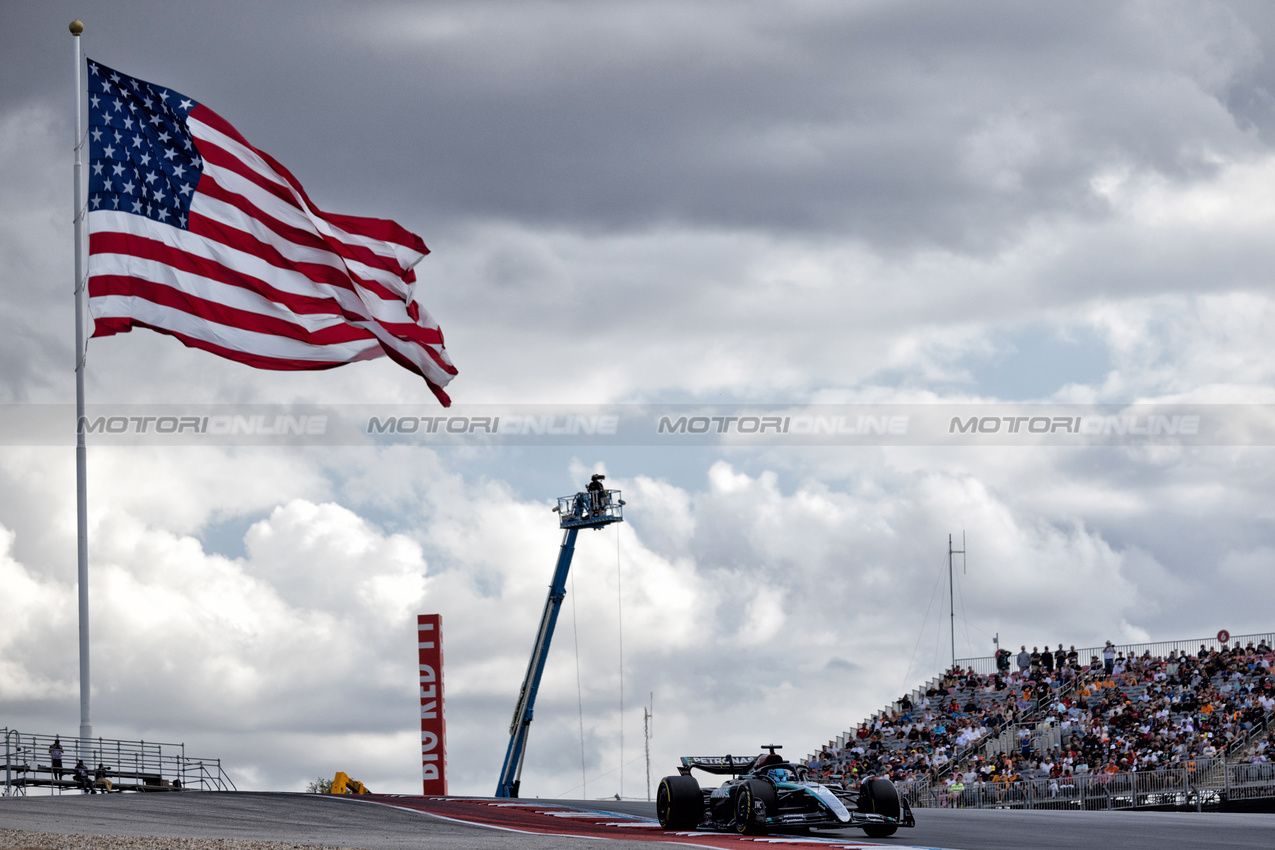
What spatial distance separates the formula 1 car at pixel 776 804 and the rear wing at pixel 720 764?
551 mm

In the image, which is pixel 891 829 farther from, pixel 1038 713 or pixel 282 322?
pixel 1038 713

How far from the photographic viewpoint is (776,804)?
2253 cm

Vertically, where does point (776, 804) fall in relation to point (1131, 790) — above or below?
above

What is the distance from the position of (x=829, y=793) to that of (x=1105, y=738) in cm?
2232

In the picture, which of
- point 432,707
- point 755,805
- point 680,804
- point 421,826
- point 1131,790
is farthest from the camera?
point 432,707

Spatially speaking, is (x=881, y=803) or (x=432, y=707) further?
(x=432, y=707)

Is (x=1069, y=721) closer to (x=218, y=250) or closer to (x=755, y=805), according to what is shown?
(x=755, y=805)

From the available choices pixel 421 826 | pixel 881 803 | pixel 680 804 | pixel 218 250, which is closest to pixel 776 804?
pixel 881 803

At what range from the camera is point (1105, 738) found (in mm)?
42188

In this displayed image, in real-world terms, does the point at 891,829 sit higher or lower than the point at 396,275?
lower

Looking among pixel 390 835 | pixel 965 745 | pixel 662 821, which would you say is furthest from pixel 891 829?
pixel 965 745

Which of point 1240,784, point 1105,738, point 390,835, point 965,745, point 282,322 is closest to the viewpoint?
point 390,835

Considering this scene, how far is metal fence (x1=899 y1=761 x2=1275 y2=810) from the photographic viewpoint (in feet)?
117

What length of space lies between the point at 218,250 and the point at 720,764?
38.3 feet
